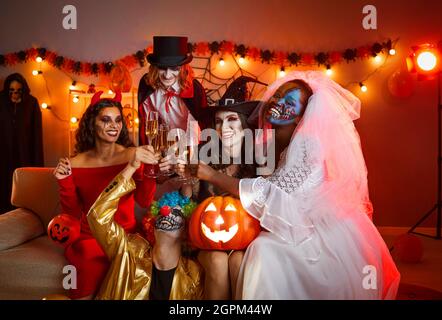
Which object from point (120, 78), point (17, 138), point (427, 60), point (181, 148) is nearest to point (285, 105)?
point (181, 148)

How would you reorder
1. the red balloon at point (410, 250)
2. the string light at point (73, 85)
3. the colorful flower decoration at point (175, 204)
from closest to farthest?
1. the colorful flower decoration at point (175, 204)
2. the red balloon at point (410, 250)
3. the string light at point (73, 85)

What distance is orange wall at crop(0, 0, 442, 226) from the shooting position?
542 centimetres

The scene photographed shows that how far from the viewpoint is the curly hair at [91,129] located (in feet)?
8.87

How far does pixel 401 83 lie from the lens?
17.2 feet

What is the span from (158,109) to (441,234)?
12.8ft

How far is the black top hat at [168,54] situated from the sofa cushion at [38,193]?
3.72 feet

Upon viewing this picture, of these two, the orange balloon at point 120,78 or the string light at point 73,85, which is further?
the string light at point 73,85

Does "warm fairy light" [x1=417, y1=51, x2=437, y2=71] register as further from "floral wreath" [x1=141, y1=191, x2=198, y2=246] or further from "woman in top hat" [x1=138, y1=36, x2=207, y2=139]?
"floral wreath" [x1=141, y1=191, x2=198, y2=246]


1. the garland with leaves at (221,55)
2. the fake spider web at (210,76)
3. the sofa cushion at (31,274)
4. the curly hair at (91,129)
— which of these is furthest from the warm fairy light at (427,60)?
the sofa cushion at (31,274)

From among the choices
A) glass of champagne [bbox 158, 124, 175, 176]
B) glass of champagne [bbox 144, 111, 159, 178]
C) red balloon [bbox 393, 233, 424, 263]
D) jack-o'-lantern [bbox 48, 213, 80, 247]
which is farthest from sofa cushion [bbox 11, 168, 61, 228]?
red balloon [bbox 393, 233, 424, 263]

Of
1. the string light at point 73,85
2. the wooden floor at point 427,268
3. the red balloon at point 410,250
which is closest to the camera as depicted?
the wooden floor at point 427,268

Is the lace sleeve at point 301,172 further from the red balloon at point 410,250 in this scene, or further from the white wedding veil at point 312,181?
the red balloon at point 410,250
